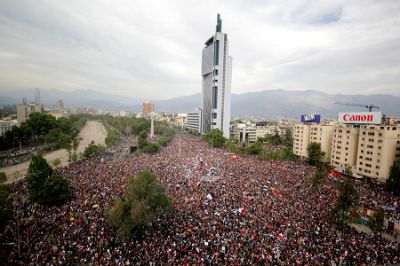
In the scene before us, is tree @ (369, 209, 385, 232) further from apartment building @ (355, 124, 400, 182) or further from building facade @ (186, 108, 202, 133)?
building facade @ (186, 108, 202, 133)

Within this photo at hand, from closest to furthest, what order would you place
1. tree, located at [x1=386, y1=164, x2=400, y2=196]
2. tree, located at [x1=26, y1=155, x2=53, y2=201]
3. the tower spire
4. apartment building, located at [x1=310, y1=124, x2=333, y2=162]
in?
tree, located at [x1=26, y1=155, x2=53, y2=201] < tree, located at [x1=386, y1=164, x2=400, y2=196] < apartment building, located at [x1=310, y1=124, x2=333, y2=162] < the tower spire

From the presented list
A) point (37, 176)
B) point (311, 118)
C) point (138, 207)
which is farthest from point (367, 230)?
point (311, 118)

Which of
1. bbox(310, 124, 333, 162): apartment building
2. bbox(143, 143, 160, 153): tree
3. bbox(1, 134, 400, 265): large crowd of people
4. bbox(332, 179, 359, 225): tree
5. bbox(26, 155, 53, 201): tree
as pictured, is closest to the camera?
bbox(1, 134, 400, 265): large crowd of people

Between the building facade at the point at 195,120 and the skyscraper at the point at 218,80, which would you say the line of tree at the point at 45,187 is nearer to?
the skyscraper at the point at 218,80

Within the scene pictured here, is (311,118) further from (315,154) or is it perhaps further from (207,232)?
(207,232)

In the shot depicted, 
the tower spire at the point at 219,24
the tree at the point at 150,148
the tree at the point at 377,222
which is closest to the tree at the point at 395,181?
the tree at the point at 377,222

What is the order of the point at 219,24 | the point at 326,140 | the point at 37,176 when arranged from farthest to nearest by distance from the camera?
1. the point at 219,24
2. the point at 326,140
3. the point at 37,176

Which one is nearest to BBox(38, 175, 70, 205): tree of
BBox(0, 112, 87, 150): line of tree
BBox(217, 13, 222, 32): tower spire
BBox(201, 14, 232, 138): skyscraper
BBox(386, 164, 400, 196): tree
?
BBox(386, 164, 400, 196): tree
